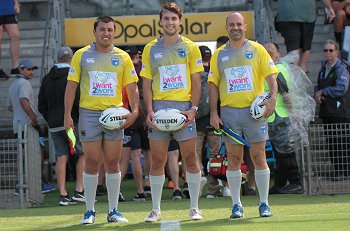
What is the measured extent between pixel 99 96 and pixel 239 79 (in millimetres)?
1420

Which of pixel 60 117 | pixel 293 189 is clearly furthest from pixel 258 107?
pixel 60 117

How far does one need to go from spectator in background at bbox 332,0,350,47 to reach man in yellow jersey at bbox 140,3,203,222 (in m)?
7.66

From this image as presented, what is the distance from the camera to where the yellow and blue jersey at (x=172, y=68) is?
10.6 meters

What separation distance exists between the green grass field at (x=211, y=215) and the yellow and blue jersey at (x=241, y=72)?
1.22 m

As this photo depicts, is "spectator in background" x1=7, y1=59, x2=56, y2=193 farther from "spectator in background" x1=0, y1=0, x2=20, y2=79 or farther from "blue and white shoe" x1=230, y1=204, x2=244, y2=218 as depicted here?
"blue and white shoe" x1=230, y1=204, x2=244, y2=218

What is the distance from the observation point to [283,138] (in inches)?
556

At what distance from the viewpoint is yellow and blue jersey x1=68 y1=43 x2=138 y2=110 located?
10.6m

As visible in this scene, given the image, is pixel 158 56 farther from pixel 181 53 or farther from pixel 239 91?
pixel 239 91

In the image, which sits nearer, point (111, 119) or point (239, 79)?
point (111, 119)

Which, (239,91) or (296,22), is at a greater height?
(296,22)

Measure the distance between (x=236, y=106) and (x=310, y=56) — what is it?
29.2ft

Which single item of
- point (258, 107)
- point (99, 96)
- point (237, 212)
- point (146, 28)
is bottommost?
point (237, 212)

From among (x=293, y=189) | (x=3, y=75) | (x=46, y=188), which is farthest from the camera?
(x=3, y=75)

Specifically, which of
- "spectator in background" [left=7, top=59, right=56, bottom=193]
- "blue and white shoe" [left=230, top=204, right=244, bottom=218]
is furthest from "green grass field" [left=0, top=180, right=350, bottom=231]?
"spectator in background" [left=7, top=59, right=56, bottom=193]
